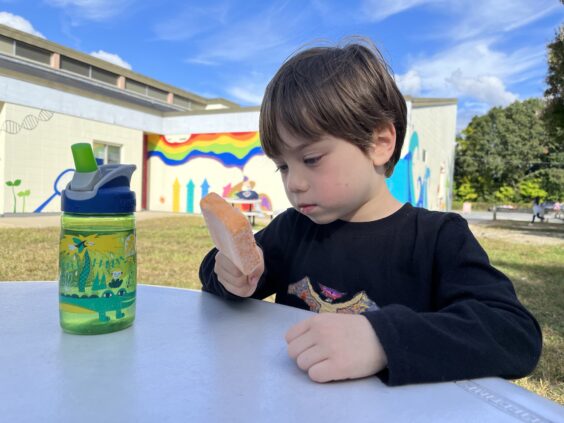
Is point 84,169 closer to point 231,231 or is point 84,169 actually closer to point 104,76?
point 231,231

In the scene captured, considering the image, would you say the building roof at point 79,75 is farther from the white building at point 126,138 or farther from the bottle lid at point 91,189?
the bottle lid at point 91,189

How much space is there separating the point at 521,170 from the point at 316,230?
3579cm

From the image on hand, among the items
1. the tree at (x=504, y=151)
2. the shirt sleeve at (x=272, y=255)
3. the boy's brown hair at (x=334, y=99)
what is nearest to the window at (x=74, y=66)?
the shirt sleeve at (x=272, y=255)

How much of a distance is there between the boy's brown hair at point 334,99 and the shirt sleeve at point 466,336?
0.43 metres

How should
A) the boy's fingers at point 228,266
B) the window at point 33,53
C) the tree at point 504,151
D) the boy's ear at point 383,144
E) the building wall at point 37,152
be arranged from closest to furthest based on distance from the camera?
the boy's fingers at point 228,266 < the boy's ear at point 383,144 < the building wall at point 37,152 < the window at point 33,53 < the tree at point 504,151

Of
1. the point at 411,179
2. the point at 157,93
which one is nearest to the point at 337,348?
the point at 411,179

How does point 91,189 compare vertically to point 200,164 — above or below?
below

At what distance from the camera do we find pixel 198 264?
501cm

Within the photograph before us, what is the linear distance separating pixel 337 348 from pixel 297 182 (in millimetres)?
483

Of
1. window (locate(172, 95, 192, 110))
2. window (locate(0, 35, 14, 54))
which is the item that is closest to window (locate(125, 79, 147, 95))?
window (locate(172, 95, 192, 110))

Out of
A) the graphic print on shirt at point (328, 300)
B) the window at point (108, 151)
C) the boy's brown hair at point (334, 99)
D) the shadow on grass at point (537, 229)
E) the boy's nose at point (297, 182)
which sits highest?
the window at point (108, 151)

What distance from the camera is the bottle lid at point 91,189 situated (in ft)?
2.54

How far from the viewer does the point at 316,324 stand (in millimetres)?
692

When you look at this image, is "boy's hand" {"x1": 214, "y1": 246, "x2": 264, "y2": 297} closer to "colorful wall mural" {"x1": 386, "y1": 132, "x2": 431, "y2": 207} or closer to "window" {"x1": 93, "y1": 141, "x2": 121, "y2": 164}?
"colorful wall mural" {"x1": 386, "y1": 132, "x2": 431, "y2": 207}
